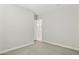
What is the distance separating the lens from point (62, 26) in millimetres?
3580

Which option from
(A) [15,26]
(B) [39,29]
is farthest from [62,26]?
(A) [15,26]

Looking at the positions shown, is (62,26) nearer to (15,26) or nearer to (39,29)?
(39,29)

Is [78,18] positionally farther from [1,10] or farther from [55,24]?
[1,10]

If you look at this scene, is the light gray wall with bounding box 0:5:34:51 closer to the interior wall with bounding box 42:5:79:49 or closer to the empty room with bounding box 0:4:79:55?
the empty room with bounding box 0:4:79:55

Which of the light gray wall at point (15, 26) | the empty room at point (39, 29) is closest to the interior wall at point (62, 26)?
the empty room at point (39, 29)

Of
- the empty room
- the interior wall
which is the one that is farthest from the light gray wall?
the interior wall

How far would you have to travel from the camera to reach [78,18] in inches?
117

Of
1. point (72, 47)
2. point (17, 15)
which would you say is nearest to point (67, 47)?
point (72, 47)

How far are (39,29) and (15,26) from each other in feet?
3.77

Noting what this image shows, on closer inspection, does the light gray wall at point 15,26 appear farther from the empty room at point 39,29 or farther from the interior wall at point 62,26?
the interior wall at point 62,26

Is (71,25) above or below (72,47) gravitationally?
above

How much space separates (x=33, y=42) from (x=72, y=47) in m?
1.68

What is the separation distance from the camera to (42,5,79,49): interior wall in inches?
120

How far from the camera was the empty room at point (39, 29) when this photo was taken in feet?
8.99
